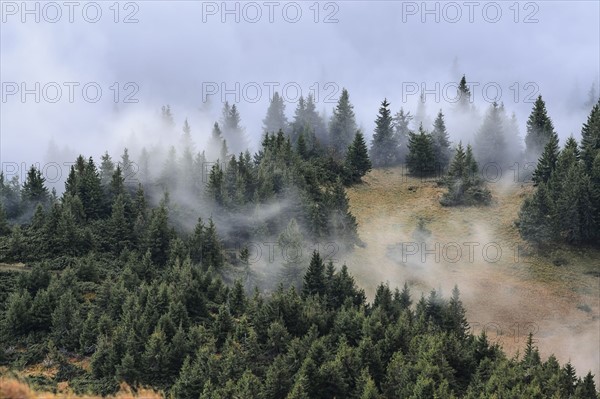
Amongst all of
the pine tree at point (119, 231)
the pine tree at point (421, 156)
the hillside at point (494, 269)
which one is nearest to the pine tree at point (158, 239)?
the pine tree at point (119, 231)

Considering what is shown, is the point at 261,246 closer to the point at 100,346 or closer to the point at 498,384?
the point at 100,346

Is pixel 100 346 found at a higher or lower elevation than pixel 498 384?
higher

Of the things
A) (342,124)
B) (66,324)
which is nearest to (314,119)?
(342,124)

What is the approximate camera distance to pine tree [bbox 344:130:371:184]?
285 feet

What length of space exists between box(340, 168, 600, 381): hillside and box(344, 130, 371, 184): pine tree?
3452mm

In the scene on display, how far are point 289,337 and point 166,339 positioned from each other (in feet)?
23.0

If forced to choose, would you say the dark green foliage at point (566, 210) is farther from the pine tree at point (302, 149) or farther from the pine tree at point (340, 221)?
the pine tree at point (302, 149)

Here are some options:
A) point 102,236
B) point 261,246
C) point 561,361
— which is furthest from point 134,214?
point 561,361

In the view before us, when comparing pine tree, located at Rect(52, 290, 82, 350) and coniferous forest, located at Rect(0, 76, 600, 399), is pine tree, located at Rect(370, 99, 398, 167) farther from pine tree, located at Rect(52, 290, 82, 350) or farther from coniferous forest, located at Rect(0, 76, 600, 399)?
pine tree, located at Rect(52, 290, 82, 350)

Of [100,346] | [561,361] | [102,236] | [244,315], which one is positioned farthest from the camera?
[102,236]

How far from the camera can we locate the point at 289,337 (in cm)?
3638

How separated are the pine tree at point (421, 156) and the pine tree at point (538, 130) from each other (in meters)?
13.3

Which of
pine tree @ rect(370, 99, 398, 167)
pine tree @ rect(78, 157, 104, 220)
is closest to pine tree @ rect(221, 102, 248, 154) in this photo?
pine tree @ rect(370, 99, 398, 167)

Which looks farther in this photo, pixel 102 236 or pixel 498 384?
pixel 102 236
